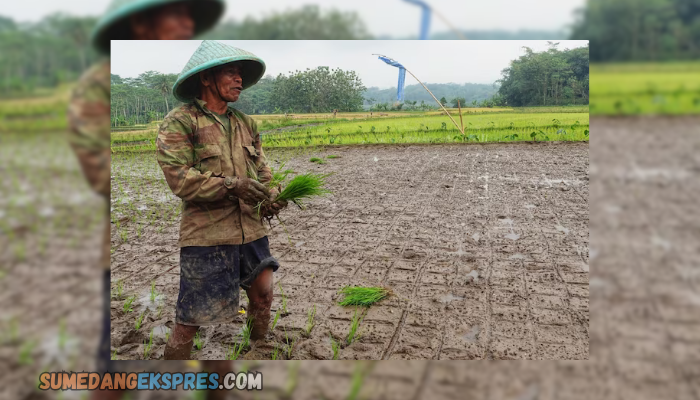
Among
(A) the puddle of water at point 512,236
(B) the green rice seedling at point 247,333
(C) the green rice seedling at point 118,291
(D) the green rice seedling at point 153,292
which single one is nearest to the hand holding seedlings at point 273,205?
(B) the green rice seedling at point 247,333

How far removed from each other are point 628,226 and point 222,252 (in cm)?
376

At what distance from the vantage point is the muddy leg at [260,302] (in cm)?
221

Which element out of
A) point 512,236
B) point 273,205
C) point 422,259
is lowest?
point 422,259

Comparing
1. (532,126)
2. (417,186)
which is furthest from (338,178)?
(532,126)

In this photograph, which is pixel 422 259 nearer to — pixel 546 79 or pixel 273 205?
pixel 546 79

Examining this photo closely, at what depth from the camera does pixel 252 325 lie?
7.77 ft

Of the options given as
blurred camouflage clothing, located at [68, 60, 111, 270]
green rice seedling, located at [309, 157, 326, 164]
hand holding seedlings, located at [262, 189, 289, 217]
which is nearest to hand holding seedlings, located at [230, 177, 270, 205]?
hand holding seedlings, located at [262, 189, 289, 217]

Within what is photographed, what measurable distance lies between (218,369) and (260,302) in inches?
14.4

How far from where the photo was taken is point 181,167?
1871 millimetres

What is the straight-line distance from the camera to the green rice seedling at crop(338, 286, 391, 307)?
9.18 feet

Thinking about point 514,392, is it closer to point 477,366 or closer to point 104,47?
point 477,366

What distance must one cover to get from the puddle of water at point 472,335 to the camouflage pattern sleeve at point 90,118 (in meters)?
1.99

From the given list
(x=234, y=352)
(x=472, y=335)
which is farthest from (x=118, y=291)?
(x=472, y=335)

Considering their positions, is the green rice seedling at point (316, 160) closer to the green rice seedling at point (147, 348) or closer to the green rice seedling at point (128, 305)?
the green rice seedling at point (128, 305)
